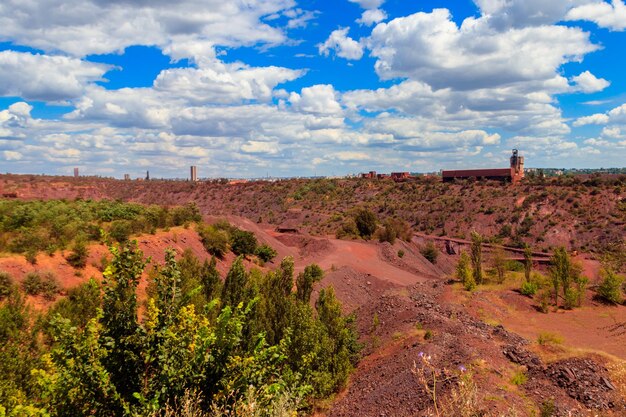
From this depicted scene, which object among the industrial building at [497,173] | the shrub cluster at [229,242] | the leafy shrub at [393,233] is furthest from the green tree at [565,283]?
the industrial building at [497,173]

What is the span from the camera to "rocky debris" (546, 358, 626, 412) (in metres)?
13.6

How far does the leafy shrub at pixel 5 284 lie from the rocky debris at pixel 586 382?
20.4 m

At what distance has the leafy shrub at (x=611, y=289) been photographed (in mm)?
28297

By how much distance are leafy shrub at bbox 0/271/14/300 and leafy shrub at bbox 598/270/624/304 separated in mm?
33762

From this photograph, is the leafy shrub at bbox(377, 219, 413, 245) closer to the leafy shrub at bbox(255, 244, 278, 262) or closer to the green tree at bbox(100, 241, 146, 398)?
the leafy shrub at bbox(255, 244, 278, 262)

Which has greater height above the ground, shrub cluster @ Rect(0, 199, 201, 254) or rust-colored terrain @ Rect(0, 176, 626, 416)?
shrub cluster @ Rect(0, 199, 201, 254)

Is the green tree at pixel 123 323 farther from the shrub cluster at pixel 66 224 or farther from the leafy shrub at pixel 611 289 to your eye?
the leafy shrub at pixel 611 289

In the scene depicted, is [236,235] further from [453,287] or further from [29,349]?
[29,349]

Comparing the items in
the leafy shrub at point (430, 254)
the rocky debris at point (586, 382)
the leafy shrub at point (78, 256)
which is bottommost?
the leafy shrub at point (430, 254)

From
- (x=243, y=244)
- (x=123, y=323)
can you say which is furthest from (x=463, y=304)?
(x=123, y=323)

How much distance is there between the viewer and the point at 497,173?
85.3m

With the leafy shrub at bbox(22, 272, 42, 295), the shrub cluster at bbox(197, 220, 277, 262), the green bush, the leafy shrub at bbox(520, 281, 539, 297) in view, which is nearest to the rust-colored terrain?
the leafy shrub at bbox(22, 272, 42, 295)

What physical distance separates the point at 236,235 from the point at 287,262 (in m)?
20.0

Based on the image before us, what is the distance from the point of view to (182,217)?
3591 centimetres
